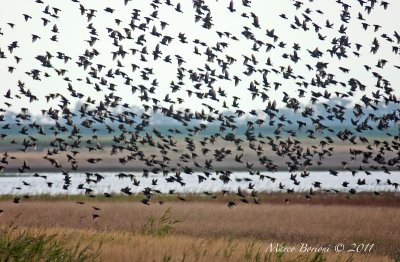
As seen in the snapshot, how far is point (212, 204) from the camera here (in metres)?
43.9

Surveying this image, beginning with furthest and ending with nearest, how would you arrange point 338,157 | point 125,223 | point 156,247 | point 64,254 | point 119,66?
point 338,157
point 125,223
point 119,66
point 156,247
point 64,254

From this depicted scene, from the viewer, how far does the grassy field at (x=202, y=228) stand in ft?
70.2

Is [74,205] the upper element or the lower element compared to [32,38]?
lower

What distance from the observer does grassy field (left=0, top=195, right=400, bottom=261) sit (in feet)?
70.2

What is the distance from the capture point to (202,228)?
3459cm

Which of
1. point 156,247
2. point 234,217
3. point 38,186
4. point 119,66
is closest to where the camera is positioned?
point 156,247

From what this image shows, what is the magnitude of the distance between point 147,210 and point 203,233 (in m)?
7.97

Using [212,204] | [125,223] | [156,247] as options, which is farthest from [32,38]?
[212,204]

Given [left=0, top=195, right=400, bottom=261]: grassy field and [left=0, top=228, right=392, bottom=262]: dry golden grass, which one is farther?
[left=0, top=195, right=400, bottom=261]: grassy field

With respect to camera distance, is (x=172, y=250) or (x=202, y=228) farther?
(x=202, y=228)

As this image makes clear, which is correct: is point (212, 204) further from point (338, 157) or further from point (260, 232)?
point (338, 157)

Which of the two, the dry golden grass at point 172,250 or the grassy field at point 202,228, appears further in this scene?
the grassy field at point 202,228

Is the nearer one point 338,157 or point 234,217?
point 234,217

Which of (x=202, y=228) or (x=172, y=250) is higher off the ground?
(x=202, y=228)
